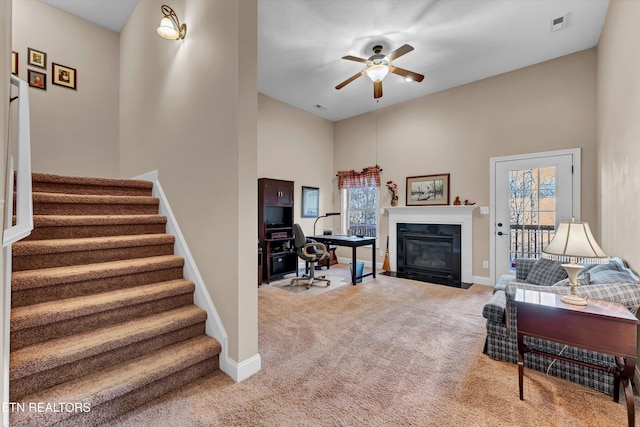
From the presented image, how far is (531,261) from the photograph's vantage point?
309 cm

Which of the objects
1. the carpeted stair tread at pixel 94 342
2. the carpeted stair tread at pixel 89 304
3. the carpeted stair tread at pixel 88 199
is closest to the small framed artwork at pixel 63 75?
the carpeted stair tread at pixel 88 199

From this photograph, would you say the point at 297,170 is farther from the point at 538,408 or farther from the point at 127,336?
the point at 538,408

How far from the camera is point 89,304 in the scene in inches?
73.5

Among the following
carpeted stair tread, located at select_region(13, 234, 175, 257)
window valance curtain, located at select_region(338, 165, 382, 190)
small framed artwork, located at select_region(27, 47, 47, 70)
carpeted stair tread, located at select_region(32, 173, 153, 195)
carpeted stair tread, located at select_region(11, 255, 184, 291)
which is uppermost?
small framed artwork, located at select_region(27, 47, 47, 70)

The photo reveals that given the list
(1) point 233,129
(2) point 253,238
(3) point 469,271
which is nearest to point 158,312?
(2) point 253,238

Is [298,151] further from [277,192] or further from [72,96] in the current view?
[72,96]

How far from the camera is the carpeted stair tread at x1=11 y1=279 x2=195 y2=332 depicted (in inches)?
65.3

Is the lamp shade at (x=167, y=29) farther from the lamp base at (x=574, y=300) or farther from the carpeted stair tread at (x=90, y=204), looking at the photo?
the lamp base at (x=574, y=300)

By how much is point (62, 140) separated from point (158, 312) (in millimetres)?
3259

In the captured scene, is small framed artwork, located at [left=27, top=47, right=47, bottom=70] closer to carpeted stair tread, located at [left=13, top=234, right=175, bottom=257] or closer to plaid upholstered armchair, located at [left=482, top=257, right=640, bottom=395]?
carpeted stair tread, located at [left=13, top=234, right=175, bottom=257]

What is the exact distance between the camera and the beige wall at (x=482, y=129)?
375 centimetres

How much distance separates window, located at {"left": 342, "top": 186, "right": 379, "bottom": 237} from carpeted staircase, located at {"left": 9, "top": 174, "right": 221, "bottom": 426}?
423 cm

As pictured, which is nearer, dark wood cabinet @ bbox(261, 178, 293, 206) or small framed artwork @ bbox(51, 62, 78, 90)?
small framed artwork @ bbox(51, 62, 78, 90)

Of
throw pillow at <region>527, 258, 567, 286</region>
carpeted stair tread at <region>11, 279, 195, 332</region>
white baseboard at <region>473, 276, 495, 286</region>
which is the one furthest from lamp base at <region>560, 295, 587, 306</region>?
white baseboard at <region>473, 276, 495, 286</region>
